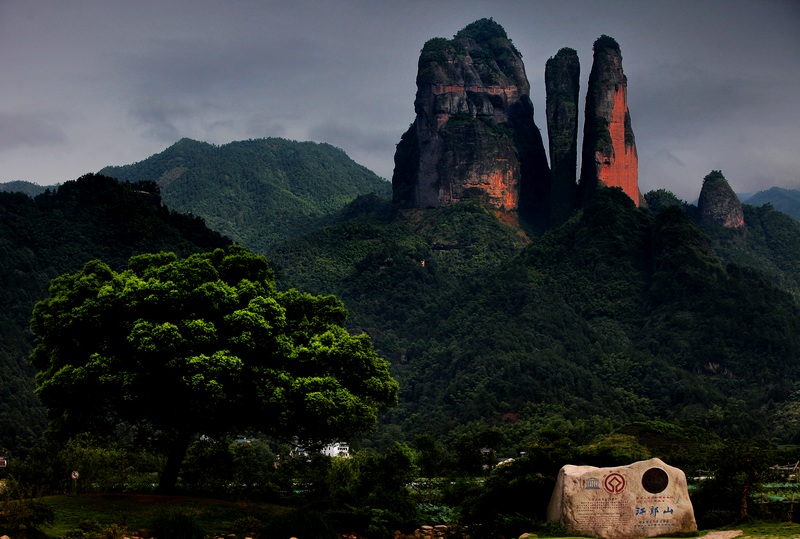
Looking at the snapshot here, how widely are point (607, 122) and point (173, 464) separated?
96071 mm

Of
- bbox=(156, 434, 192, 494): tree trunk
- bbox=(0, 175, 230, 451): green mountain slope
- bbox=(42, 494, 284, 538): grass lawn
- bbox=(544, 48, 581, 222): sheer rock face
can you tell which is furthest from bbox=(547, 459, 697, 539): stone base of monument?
bbox=(544, 48, 581, 222): sheer rock face

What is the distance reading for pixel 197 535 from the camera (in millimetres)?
22109

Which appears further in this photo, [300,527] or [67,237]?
[67,237]

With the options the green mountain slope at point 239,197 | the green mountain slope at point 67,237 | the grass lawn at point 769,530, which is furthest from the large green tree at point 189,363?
the green mountain slope at point 239,197

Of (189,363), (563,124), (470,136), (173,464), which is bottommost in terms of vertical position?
(173,464)

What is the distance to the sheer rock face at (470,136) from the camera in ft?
413

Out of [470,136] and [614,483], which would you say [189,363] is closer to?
[614,483]

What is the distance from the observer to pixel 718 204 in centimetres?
13112

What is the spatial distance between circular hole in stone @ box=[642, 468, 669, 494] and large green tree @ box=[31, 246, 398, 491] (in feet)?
26.1

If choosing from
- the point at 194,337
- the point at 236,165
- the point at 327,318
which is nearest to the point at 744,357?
the point at 327,318

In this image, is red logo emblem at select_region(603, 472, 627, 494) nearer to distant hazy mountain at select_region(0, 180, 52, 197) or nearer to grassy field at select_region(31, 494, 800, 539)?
grassy field at select_region(31, 494, 800, 539)

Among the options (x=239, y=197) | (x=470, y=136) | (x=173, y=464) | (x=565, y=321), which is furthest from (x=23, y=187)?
(x=173, y=464)

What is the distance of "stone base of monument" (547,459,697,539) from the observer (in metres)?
23.0

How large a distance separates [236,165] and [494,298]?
108699 mm
